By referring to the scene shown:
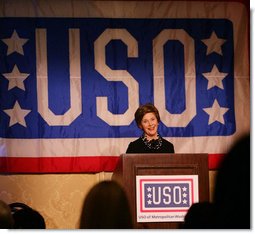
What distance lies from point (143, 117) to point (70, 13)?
729mm

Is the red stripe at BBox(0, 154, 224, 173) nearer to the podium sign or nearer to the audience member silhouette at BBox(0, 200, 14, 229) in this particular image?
the podium sign

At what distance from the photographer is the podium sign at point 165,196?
6.91ft

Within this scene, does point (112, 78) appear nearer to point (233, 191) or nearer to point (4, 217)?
point (4, 217)

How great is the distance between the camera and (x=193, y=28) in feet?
10.2

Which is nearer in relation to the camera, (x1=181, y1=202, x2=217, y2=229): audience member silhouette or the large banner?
(x1=181, y1=202, x2=217, y2=229): audience member silhouette

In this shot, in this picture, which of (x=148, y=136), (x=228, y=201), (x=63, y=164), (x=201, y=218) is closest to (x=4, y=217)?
(x=201, y=218)

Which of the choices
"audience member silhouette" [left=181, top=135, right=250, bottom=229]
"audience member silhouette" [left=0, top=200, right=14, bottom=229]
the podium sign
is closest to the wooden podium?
the podium sign

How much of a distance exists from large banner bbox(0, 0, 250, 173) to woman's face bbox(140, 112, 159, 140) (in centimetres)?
4

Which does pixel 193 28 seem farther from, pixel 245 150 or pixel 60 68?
pixel 245 150

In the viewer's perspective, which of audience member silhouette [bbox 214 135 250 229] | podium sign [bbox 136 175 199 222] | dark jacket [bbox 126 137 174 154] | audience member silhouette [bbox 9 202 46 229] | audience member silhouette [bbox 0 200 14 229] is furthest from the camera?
dark jacket [bbox 126 137 174 154]

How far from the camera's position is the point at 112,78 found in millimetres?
3049

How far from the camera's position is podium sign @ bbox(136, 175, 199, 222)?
2105 mm

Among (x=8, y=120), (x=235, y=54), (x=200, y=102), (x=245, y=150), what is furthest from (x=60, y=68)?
(x=245, y=150)

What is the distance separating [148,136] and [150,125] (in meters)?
0.06
